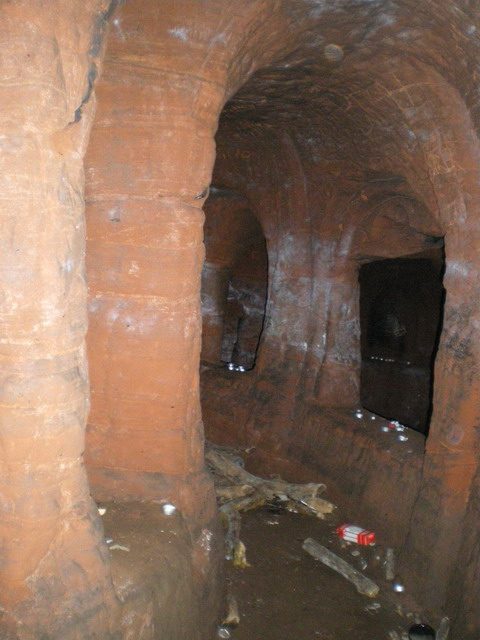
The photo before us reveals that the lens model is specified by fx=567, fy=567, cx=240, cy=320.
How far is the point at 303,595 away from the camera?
15.8 ft

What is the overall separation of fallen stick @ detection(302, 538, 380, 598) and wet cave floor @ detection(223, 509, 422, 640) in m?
0.05

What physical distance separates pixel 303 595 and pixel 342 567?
20.8 inches

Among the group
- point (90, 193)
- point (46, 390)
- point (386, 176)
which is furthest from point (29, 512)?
point (386, 176)

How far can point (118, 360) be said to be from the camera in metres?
3.83

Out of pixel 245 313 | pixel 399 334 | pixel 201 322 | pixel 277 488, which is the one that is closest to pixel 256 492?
pixel 277 488

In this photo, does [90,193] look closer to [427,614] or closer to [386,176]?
[386,176]

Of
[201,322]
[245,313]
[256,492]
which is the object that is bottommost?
[256,492]

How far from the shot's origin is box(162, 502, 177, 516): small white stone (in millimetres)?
3801

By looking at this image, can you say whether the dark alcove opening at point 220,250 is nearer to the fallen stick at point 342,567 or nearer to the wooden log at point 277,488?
the wooden log at point 277,488

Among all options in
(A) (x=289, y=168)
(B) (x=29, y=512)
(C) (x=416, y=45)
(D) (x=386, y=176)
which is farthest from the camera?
(A) (x=289, y=168)

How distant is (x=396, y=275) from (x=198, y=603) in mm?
9475

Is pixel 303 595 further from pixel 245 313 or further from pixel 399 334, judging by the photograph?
pixel 399 334

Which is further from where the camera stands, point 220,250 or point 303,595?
point 220,250

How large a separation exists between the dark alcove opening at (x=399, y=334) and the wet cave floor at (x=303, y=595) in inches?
224
